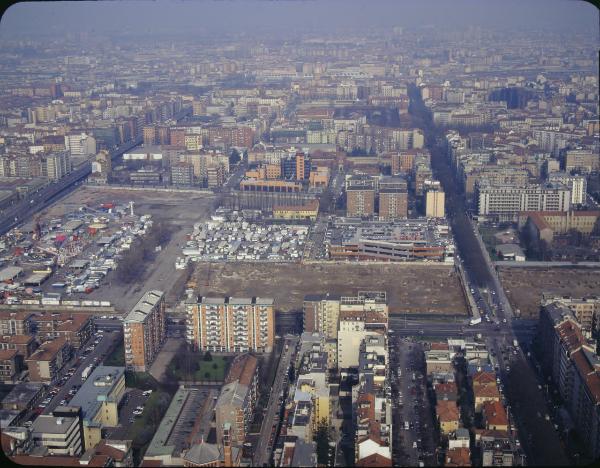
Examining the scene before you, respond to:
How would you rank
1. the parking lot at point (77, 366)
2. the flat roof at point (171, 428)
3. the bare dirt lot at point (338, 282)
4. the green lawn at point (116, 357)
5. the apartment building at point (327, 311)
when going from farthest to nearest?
the bare dirt lot at point (338, 282), the apartment building at point (327, 311), the green lawn at point (116, 357), the parking lot at point (77, 366), the flat roof at point (171, 428)

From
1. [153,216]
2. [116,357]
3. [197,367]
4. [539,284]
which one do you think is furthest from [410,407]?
[153,216]

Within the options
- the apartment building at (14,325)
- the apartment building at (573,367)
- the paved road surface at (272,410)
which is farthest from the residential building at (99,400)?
the apartment building at (573,367)

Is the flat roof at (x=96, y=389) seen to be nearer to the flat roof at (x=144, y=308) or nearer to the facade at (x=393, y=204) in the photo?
the flat roof at (x=144, y=308)

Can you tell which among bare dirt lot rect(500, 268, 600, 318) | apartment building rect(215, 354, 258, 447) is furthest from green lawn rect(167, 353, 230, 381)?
bare dirt lot rect(500, 268, 600, 318)

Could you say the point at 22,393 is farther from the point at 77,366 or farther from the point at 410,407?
the point at 410,407

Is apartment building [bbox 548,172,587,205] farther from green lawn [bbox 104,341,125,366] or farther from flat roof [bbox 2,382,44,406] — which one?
flat roof [bbox 2,382,44,406]

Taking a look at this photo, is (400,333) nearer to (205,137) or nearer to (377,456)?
(377,456)
